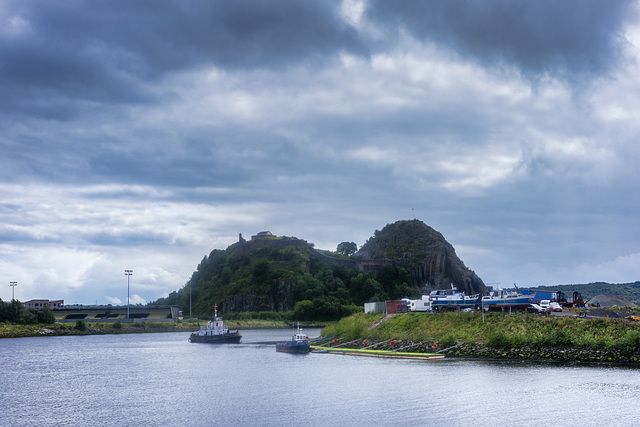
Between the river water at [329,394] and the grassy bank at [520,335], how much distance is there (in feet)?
14.4

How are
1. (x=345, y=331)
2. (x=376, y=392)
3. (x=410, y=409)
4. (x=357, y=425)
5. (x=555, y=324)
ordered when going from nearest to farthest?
(x=357, y=425) < (x=410, y=409) < (x=376, y=392) < (x=555, y=324) < (x=345, y=331)

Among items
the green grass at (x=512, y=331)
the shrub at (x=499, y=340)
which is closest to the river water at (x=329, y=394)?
the green grass at (x=512, y=331)

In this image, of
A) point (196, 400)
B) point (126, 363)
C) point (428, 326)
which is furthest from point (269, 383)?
point (126, 363)

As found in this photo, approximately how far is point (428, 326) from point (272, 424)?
5189 centimetres

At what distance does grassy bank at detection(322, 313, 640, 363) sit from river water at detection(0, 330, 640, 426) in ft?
14.4

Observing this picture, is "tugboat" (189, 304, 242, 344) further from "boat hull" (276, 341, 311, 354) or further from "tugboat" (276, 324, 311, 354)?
"boat hull" (276, 341, 311, 354)

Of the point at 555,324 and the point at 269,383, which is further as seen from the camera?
the point at 555,324

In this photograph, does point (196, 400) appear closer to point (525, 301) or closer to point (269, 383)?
point (269, 383)

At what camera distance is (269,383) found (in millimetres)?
70188

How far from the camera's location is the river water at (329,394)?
47844 mm

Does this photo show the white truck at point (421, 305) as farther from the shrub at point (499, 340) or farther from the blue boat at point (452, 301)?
the shrub at point (499, 340)

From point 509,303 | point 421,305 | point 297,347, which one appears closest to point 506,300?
point 509,303

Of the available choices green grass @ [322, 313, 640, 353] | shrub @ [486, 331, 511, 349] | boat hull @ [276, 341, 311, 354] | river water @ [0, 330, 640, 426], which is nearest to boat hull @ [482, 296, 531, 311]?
green grass @ [322, 313, 640, 353]

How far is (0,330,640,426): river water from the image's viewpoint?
157 ft
